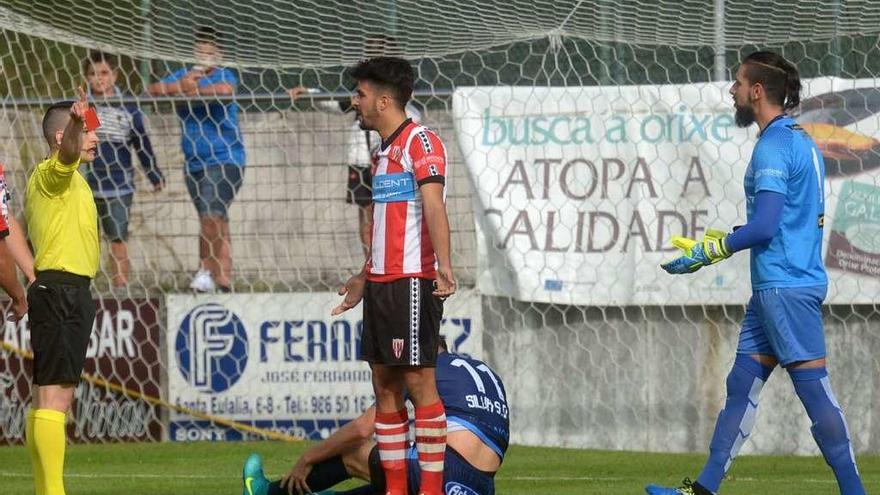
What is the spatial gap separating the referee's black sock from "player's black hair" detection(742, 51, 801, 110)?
2372 millimetres

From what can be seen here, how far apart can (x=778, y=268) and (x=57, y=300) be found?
121 inches

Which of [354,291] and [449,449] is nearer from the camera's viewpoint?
[449,449]

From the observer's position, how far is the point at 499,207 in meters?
9.66

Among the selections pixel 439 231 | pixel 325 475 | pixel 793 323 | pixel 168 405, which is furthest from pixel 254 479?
pixel 168 405

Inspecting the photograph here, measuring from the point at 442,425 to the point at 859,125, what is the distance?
156 inches

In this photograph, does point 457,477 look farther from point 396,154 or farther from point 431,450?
point 396,154

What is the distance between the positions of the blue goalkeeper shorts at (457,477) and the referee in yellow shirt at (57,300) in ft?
5.15

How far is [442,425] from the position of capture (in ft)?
20.9

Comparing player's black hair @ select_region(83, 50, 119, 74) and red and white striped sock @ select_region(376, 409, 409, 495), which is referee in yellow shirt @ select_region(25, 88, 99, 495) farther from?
player's black hair @ select_region(83, 50, 119, 74)

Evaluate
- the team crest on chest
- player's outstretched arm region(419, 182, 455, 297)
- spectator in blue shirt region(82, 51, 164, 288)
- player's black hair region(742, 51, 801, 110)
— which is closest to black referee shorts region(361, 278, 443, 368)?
player's outstretched arm region(419, 182, 455, 297)

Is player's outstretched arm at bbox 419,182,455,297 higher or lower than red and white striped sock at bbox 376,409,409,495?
higher

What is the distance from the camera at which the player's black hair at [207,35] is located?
32.7 feet

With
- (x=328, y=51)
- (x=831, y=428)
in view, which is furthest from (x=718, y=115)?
(x=831, y=428)

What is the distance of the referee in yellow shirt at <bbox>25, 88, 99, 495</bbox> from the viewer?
702cm
